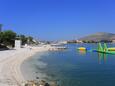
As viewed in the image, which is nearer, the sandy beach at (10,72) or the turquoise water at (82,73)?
Result: the sandy beach at (10,72)

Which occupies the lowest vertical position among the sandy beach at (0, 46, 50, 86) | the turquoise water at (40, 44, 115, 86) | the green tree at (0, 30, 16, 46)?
the turquoise water at (40, 44, 115, 86)

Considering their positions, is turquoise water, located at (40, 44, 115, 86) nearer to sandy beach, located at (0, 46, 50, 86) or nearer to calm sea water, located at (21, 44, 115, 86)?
calm sea water, located at (21, 44, 115, 86)

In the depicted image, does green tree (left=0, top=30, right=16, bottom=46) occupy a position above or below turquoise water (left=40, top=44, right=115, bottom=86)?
above

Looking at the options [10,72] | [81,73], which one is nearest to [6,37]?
[81,73]

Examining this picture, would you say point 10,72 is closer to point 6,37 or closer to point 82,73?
point 82,73

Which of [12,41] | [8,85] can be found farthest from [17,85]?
[12,41]

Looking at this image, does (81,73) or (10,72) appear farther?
(81,73)


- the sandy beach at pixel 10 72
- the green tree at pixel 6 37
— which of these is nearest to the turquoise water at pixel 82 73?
the sandy beach at pixel 10 72

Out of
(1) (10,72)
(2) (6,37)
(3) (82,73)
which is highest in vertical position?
(2) (6,37)

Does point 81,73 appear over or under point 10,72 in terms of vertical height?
under

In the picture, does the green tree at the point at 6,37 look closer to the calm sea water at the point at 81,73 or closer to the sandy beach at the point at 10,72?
the sandy beach at the point at 10,72

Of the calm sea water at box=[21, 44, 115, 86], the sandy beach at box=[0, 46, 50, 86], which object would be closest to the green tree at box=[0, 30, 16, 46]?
the sandy beach at box=[0, 46, 50, 86]

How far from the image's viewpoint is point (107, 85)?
29.4 metres

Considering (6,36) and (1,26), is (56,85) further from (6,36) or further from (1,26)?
(1,26)
